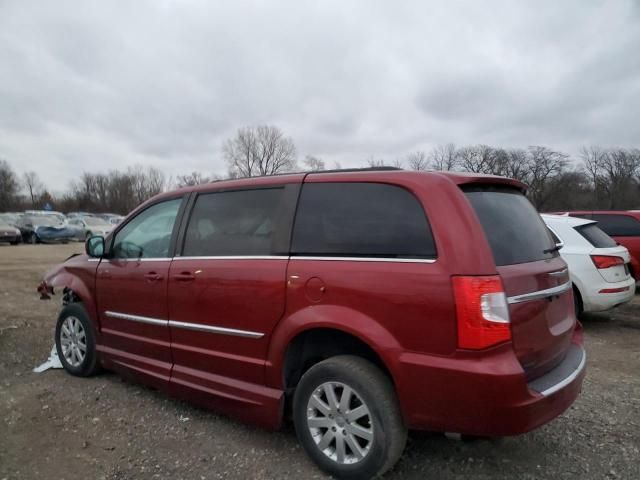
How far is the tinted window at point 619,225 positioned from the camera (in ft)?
29.0

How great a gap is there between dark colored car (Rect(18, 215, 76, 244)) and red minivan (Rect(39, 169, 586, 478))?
24.1 meters

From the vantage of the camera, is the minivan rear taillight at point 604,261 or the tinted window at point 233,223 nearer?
the tinted window at point 233,223

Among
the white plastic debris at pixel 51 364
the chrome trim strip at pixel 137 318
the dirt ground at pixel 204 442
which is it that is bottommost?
the dirt ground at pixel 204 442

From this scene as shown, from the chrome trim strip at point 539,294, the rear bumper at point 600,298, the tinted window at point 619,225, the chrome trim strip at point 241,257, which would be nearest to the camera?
the chrome trim strip at point 539,294

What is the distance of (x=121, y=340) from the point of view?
161 inches

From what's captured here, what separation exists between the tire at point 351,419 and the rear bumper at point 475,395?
0.12 meters

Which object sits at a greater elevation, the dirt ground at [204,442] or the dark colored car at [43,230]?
the dark colored car at [43,230]

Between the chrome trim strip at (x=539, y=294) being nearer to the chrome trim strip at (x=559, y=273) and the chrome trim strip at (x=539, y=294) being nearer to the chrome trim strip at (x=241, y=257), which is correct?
the chrome trim strip at (x=559, y=273)

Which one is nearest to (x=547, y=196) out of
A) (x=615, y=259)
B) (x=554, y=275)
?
(x=615, y=259)

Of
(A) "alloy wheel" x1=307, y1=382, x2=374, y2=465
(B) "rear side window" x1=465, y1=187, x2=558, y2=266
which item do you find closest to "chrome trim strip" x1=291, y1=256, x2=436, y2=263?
(B) "rear side window" x1=465, y1=187, x2=558, y2=266

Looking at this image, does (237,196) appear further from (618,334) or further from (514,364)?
(618,334)

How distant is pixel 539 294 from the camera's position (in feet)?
8.68

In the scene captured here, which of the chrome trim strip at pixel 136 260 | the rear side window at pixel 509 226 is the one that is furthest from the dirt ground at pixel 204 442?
the rear side window at pixel 509 226

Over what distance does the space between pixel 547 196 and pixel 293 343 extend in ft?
243
